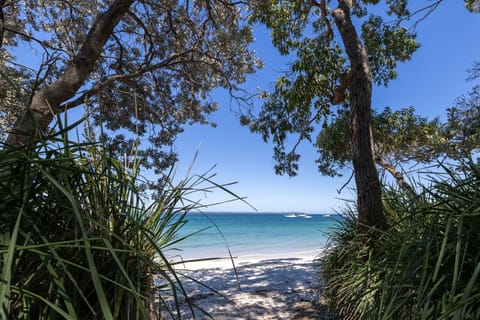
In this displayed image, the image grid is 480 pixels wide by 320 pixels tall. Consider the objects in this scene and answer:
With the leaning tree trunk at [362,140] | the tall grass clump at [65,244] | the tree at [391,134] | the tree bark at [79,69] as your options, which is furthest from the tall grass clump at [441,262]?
the tree at [391,134]

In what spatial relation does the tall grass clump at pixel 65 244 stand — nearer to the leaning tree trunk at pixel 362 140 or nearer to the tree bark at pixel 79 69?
the tree bark at pixel 79 69

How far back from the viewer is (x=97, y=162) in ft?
2.90

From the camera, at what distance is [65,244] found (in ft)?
1.93

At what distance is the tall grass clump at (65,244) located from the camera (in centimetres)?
48

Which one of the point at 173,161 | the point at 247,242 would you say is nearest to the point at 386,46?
the point at 173,161

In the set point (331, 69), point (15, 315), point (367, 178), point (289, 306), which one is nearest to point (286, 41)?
point (331, 69)

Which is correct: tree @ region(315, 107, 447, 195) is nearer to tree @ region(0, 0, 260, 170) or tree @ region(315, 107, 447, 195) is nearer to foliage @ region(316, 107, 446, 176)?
foliage @ region(316, 107, 446, 176)

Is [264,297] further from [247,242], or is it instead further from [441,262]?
[247,242]

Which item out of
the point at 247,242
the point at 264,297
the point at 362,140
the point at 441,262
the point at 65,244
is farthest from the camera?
the point at 247,242

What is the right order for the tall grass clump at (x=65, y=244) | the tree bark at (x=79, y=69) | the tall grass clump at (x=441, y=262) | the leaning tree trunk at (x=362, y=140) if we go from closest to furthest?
the tall grass clump at (x=65, y=244) < the tall grass clump at (x=441, y=262) < the tree bark at (x=79, y=69) < the leaning tree trunk at (x=362, y=140)

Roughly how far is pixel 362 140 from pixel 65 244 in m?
2.78

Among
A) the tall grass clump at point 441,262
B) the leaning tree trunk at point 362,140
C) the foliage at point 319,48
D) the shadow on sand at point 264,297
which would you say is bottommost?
the shadow on sand at point 264,297

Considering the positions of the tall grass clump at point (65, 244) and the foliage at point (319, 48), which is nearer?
the tall grass clump at point (65, 244)

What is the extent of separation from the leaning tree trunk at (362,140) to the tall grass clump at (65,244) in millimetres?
2220
